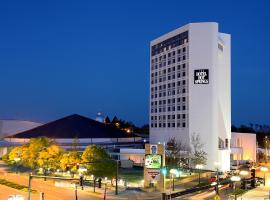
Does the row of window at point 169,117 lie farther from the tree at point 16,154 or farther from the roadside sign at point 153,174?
the roadside sign at point 153,174

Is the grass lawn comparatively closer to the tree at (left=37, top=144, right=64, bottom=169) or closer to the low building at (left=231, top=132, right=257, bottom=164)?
the tree at (left=37, top=144, right=64, bottom=169)

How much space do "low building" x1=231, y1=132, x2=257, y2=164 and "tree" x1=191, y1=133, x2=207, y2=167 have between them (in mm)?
27970

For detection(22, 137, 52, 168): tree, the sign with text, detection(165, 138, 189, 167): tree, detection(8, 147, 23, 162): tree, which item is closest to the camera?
detection(22, 137, 52, 168): tree

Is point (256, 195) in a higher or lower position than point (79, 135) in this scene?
lower

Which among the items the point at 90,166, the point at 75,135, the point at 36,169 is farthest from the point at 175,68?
the point at 90,166

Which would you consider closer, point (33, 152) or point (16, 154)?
point (33, 152)

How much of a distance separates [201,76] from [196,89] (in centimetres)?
362

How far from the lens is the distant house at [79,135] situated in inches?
5094

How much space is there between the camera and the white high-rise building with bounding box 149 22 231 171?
11544 cm

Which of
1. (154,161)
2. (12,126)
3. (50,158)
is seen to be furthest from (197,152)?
(12,126)

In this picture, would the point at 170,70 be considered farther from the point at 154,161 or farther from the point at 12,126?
the point at 12,126

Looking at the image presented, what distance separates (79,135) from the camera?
435 ft

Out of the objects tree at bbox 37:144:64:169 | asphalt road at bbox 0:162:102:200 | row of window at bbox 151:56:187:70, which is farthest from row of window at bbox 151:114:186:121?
asphalt road at bbox 0:162:102:200

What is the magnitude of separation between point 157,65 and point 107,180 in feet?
195
